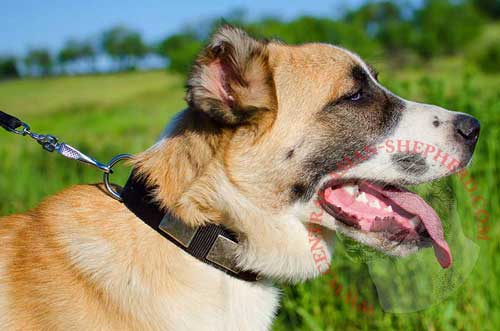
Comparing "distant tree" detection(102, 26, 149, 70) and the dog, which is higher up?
the dog

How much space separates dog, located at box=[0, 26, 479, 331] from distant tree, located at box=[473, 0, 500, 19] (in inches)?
1737

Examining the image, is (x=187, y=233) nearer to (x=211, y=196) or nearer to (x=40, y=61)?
(x=211, y=196)

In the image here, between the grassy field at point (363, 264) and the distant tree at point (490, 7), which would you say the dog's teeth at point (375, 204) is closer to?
the grassy field at point (363, 264)

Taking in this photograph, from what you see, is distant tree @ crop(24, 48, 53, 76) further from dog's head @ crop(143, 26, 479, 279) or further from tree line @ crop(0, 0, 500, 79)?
dog's head @ crop(143, 26, 479, 279)

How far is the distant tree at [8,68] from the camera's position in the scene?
73.0 feet

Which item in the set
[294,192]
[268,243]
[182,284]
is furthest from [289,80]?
[182,284]

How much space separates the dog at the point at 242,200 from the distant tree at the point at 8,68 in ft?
70.7

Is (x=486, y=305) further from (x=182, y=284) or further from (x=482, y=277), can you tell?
(x=182, y=284)

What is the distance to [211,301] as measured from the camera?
2355 mm

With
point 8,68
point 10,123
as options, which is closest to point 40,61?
point 8,68

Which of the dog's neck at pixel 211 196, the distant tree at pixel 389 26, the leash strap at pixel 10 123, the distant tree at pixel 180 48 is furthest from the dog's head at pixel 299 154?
the distant tree at pixel 180 48

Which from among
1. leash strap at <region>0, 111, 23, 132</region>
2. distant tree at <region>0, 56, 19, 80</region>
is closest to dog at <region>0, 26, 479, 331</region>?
leash strap at <region>0, 111, 23, 132</region>

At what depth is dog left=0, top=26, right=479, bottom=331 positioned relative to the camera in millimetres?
2299

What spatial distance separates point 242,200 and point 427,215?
3.16 ft
